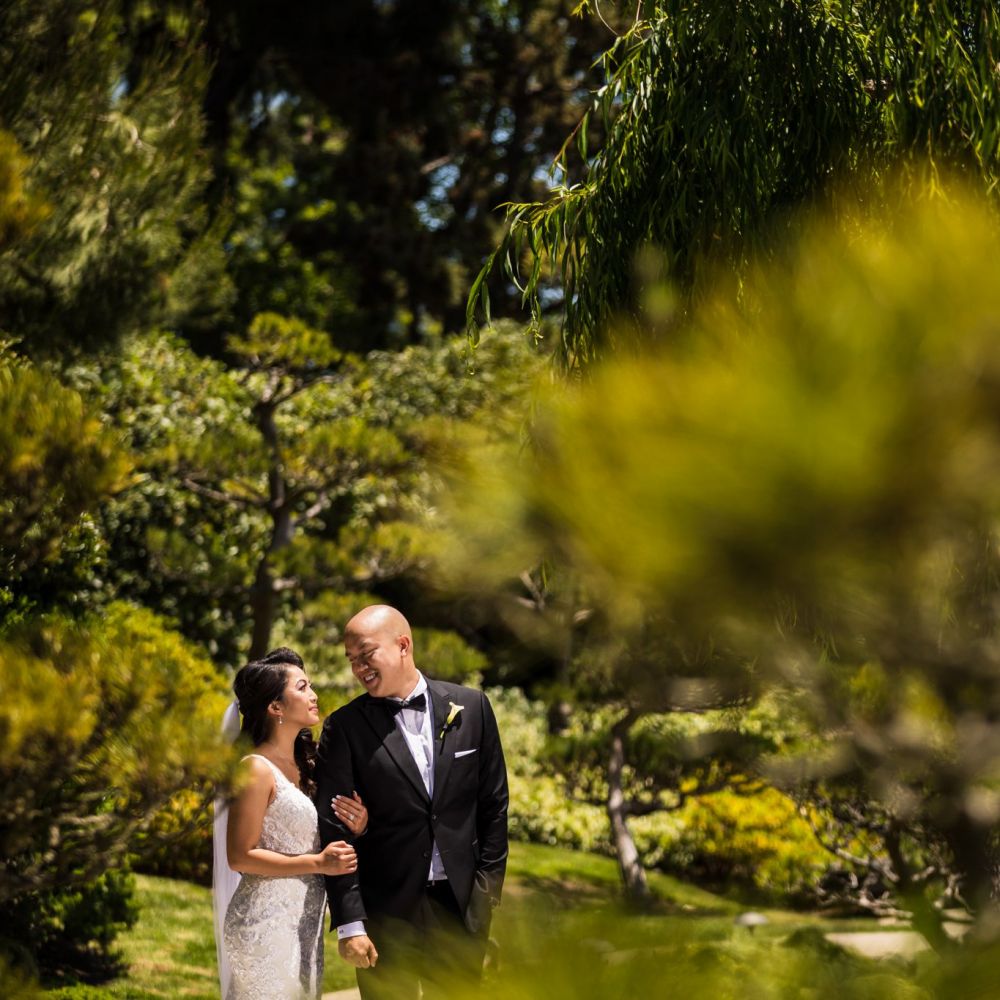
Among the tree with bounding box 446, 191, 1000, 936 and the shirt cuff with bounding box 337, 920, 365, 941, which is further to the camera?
the shirt cuff with bounding box 337, 920, 365, 941

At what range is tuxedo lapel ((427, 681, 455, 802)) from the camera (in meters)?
3.81

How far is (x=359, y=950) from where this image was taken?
3488mm

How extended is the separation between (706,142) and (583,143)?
0.40 m

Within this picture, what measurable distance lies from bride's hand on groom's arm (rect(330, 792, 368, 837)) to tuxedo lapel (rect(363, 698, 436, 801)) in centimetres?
18

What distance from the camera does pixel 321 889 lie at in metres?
3.91

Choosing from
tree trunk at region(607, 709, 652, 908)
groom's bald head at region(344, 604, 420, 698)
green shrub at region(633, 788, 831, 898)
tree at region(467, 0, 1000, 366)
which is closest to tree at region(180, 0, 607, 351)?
green shrub at region(633, 788, 831, 898)

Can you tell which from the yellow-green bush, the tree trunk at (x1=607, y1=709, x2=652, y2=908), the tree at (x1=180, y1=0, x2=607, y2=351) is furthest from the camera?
the tree at (x1=180, y1=0, x2=607, y2=351)

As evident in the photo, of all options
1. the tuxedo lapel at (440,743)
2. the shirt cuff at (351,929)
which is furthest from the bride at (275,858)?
the tuxedo lapel at (440,743)

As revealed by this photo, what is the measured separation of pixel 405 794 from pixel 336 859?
0.98ft

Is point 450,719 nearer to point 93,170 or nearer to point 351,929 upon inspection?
point 351,929

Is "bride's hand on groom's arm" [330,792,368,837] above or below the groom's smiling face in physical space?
below

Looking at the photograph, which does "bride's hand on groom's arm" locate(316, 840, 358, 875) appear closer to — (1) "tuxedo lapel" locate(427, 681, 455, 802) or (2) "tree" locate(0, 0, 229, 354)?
(1) "tuxedo lapel" locate(427, 681, 455, 802)

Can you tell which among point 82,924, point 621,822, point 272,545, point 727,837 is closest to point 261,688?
point 82,924

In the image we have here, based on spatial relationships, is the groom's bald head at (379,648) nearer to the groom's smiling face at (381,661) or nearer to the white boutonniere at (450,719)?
the groom's smiling face at (381,661)
